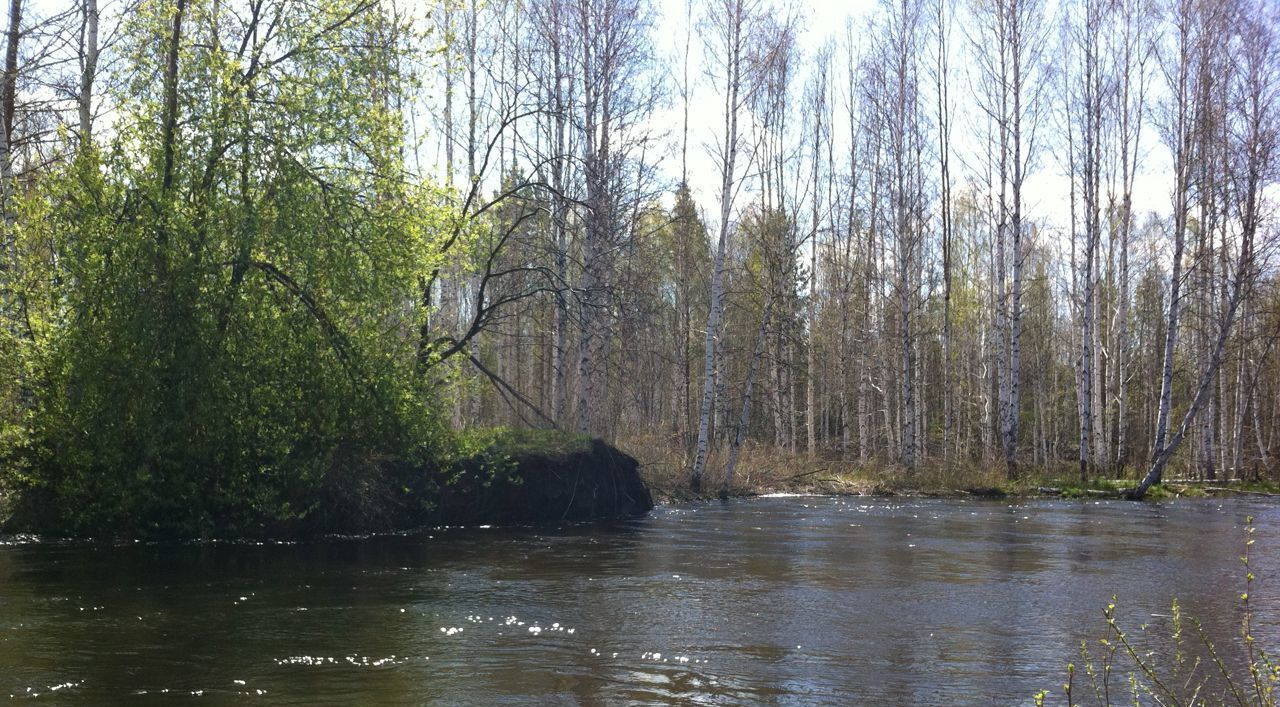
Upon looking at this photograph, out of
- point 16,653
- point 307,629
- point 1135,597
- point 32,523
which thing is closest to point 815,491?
point 1135,597

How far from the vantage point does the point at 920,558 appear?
1473 centimetres

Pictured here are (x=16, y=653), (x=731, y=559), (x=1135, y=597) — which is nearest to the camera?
(x=16, y=653)

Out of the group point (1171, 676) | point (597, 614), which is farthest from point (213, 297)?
point (1171, 676)

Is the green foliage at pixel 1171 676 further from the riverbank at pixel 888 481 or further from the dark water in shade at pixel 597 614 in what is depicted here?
the riverbank at pixel 888 481

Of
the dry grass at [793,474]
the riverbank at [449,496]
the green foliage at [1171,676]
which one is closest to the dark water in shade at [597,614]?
the green foliage at [1171,676]

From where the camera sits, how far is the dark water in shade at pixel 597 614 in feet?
24.0

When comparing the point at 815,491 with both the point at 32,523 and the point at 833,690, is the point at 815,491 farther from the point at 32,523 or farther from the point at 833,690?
the point at 833,690

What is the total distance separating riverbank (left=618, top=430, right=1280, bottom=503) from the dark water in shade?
30.1 feet

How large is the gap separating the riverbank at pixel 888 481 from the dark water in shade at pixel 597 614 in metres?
9.16

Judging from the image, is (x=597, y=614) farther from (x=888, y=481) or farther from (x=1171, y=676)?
(x=888, y=481)

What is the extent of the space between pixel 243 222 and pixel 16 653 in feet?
26.3

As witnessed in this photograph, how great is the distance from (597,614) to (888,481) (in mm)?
20842

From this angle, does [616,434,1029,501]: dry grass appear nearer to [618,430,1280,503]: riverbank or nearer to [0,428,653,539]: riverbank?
[618,430,1280,503]: riverbank

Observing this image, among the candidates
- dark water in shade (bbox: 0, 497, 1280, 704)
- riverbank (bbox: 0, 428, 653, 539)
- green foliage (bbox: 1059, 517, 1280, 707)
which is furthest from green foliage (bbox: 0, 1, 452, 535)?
green foliage (bbox: 1059, 517, 1280, 707)
